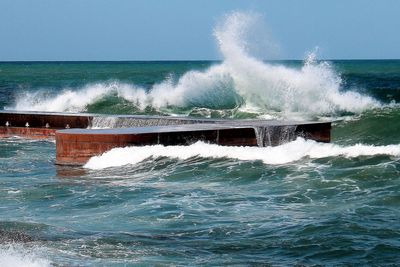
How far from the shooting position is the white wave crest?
7.62 m

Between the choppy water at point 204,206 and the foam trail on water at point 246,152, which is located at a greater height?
the foam trail on water at point 246,152

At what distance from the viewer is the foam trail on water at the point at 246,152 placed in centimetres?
1459

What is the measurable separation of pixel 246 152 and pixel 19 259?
7760 mm

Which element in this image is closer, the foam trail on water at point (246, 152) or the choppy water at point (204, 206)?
the choppy water at point (204, 206)

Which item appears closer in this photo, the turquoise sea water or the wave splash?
the turquoise sea water

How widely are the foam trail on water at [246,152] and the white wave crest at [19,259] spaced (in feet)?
22.4

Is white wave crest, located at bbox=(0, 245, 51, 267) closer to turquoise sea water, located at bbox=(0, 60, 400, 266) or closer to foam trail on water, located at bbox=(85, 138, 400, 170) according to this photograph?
turquoise sea water, located at bbox=(0, 60, 400, 266)

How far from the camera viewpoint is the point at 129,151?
604 inches

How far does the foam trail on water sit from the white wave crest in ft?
22.4

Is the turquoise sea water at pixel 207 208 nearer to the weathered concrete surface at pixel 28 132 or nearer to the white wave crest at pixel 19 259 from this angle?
the white wave crest at pixel 19 259

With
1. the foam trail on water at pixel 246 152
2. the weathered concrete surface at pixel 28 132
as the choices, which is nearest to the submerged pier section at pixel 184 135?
the foam trail on water at pixel 246 152

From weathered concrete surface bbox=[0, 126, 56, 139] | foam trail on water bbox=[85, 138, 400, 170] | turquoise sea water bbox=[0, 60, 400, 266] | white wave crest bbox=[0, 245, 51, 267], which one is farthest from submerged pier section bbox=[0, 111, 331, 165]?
white wave crest bbox=[0, 245, 51, 267]

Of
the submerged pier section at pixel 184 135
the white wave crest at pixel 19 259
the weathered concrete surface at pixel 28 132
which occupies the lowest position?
the white wave crest at pixel 19 259

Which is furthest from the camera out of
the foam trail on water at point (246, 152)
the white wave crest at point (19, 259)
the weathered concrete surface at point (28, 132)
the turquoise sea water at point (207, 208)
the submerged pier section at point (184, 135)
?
the weathered concrete surface at point (28, 132)
